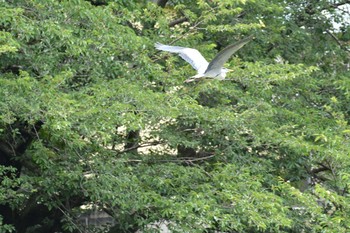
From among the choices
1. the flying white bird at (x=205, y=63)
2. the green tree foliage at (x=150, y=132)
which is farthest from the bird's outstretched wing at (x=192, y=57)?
the green tree foliage at (x=150, y=132)

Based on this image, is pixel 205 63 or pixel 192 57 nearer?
Result: pixel 205 63

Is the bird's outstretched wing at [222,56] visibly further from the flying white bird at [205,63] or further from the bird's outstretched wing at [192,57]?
the bird's outstretched wing at [192,57]

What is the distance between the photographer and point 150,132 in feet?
32.3

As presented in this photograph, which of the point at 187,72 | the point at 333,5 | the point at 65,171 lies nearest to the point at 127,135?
the point at 187,72

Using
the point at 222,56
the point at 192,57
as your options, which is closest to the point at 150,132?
the point at 192,57

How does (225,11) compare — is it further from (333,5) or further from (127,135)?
(333,5)

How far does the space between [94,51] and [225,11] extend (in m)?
2.09

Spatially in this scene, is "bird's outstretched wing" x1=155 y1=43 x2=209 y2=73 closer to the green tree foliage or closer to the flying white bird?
the flying white bird

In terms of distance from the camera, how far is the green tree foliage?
A: 8.52 m

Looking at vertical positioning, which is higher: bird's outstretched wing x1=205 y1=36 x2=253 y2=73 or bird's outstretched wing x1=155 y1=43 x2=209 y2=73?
bird's outstretched wing x1=205 y1=36 x2=253 y2=73

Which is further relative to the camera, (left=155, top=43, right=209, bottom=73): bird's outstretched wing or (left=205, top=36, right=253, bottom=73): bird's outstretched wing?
(left=155, top=43, right=209, bottom=73): bird's outstretched wing

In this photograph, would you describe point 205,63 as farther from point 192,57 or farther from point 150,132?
point 150,132

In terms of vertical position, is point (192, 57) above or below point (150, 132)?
above

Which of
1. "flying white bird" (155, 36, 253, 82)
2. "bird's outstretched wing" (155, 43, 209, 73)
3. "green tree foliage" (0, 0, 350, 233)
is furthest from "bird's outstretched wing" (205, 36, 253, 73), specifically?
"green tree foliage" (0, 0, 350, 233)
